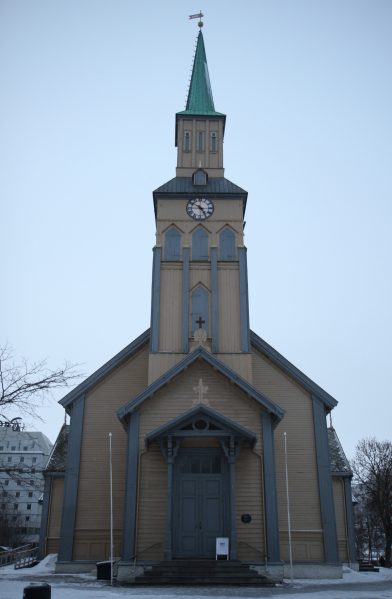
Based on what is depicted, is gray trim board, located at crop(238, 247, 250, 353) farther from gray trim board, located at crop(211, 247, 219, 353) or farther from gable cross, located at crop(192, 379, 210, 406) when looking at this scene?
gable cross, located at crop(192, 379, 210, 406)

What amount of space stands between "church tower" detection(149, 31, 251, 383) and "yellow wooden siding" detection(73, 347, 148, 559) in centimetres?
200

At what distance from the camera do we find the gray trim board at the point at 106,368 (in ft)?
→ 81.3

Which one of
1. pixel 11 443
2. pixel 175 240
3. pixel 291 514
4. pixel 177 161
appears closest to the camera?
pixel 291 514

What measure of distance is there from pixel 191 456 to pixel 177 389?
256 cm

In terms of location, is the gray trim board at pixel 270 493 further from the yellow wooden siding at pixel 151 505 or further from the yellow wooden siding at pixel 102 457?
the yellow wooden siding at pixel 102 457

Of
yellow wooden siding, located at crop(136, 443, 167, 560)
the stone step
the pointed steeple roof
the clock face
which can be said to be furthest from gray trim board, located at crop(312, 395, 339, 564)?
the pointed steeple roof

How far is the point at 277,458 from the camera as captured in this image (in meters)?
23.8

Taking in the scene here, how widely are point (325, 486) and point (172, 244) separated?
42.4ft

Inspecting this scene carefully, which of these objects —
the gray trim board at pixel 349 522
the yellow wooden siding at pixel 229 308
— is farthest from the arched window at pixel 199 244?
the gray trim board at pixel 349 522

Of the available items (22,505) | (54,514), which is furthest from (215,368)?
(22,505)

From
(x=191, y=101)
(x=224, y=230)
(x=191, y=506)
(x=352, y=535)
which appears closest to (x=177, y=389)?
(x=191, y=506)

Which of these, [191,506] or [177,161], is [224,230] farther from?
[191,506]

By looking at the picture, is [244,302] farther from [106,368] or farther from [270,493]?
[270,493]

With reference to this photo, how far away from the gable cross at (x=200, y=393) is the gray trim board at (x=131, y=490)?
90.8 inches
